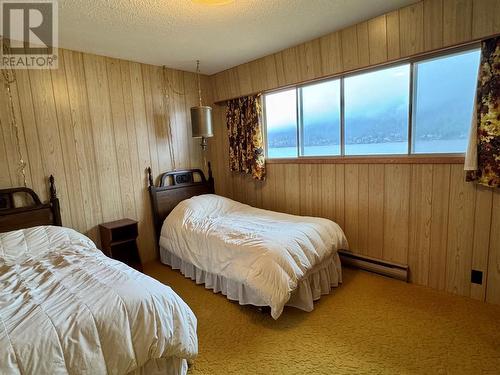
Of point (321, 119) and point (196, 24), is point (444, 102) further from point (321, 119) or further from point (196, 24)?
point (196, 24)

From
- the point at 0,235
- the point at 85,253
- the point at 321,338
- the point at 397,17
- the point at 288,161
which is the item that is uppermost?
the point at 397,17

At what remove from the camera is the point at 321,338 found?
1.91 m

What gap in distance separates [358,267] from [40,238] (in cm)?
295

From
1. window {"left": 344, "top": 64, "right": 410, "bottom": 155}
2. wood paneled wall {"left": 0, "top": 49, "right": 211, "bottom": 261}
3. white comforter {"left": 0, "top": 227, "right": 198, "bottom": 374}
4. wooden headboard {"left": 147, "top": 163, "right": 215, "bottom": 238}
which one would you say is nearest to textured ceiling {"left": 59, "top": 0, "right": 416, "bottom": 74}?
wood paneled wall {"left": 0, "top": 49, "right": 211, "bottom": 261}

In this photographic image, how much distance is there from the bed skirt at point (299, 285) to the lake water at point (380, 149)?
109 centimetres

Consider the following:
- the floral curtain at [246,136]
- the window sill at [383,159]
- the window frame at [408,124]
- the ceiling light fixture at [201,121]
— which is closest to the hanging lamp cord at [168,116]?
the ceiling light fixture at [201,121]

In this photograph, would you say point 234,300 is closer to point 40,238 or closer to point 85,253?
point 85,253

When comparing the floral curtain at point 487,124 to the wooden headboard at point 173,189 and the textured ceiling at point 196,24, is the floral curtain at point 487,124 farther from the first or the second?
the wooden headboard at point 173,189

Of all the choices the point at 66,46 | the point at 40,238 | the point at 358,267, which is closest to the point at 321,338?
the point at 358,267

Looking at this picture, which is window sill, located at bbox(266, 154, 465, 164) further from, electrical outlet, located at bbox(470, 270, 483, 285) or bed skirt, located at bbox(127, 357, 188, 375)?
bed skirt, located at bbox(127, 357, 188, 375)

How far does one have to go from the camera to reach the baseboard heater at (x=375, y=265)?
258 centimetres

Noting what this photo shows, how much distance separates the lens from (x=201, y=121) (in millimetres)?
3377

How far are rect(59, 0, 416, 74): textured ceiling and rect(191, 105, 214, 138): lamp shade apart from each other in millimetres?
619

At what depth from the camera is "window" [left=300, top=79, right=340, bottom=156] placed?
9.57 ft
